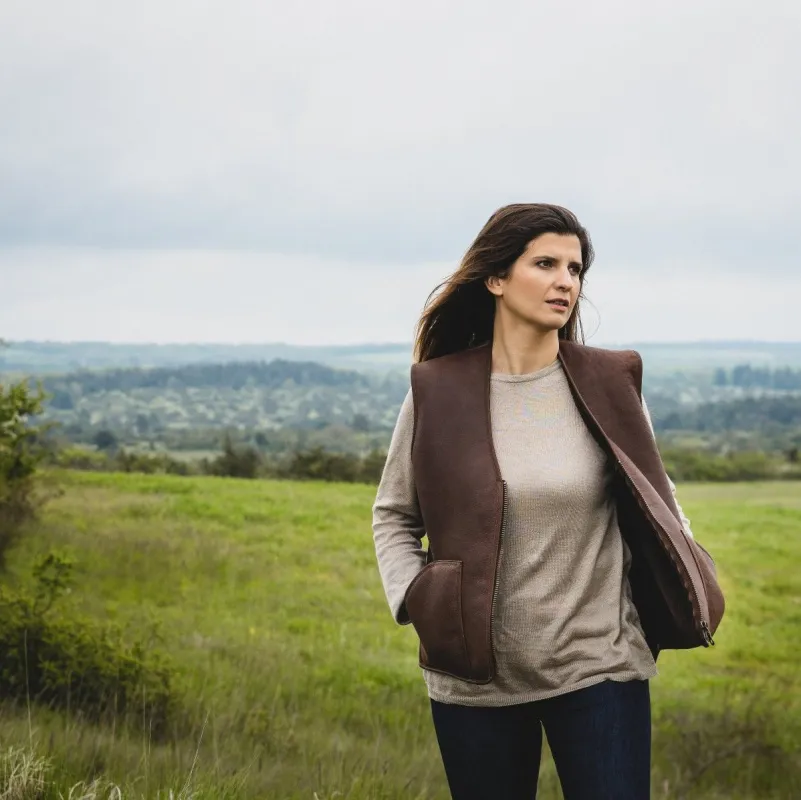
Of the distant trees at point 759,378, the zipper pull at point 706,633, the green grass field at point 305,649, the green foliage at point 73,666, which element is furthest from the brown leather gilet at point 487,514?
the distant trees at point 759,378

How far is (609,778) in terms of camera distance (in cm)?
262

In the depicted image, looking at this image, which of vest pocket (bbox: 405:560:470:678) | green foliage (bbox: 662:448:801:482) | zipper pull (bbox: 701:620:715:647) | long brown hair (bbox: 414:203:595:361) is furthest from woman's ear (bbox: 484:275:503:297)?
green foliage (bbox: 662:448:801:482)

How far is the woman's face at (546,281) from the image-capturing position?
2877 mm

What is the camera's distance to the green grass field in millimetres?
5066

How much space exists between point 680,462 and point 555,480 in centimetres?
1718

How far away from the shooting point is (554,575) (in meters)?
2.70

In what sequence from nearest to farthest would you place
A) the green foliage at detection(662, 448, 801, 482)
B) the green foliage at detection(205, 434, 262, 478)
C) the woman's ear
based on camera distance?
the woman's ear → the green foliage at detection(205, 434, 262, 478) → the green foliage at detection(662, 448, 801, 482)

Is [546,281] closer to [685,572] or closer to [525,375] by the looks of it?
[525,375]

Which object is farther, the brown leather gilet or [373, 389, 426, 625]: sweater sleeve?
[373, 389, 426, 625]: sweater sleeve

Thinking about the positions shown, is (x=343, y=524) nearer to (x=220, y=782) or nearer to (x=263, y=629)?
(x=263, y=629)

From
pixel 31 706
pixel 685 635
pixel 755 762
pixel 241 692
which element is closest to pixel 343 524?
pixel 241 692

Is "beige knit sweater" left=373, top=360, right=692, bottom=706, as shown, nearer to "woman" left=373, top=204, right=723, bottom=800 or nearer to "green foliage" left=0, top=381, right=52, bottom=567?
"woman" left=373, top=204, right=723, bottom=800

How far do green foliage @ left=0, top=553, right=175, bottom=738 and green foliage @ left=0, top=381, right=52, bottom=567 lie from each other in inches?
83.9

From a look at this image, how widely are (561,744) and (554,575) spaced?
41 cm
